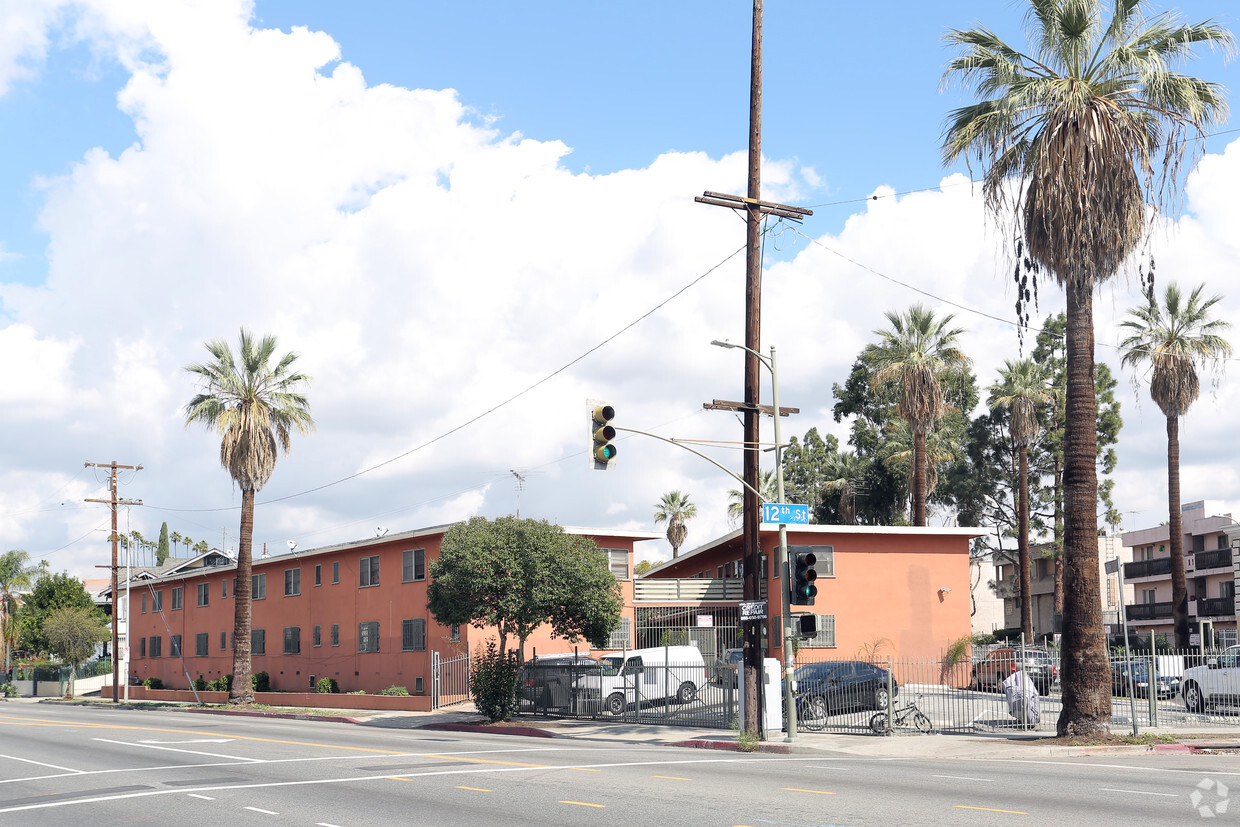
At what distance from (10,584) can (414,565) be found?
183 ft

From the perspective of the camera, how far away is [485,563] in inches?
1330

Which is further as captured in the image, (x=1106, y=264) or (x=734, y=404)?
(x=734, y=404)

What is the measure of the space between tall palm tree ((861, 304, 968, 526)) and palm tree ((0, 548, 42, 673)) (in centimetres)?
6815

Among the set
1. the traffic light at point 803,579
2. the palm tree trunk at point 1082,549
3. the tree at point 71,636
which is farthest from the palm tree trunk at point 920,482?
the tree at point 71,636

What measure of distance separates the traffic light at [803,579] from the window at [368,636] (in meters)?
26.3

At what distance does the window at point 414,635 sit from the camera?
44094 millimetres

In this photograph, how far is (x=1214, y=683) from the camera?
97.4ft

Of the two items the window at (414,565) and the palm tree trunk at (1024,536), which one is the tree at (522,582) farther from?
the palm tree trunk at (1024,536)

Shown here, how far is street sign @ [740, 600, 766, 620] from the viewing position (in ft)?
83.5

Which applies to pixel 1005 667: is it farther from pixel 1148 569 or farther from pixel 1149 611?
pixel 1148 569

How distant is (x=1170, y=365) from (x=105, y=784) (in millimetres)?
44189

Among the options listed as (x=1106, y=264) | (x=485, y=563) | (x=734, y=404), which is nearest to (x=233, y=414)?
(x=485, y=563)

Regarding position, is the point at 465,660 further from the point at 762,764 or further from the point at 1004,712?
the point at 762,764

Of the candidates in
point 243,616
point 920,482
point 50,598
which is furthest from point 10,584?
point 920,482
